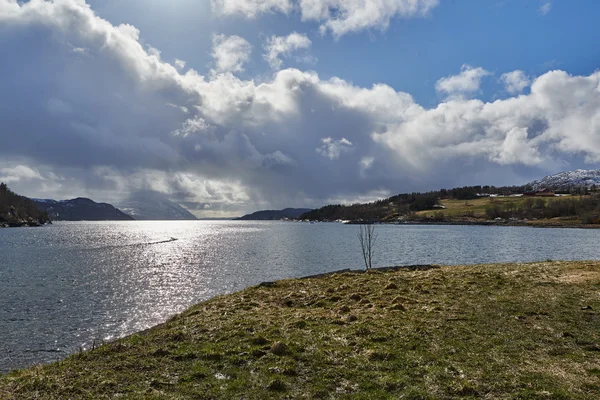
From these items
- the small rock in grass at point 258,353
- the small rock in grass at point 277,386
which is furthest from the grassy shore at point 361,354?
the small rock in grass at point 258,353

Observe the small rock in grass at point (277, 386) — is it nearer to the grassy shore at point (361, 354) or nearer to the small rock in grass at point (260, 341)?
the grassy shore at point (361, 354)

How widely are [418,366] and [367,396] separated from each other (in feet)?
11.1

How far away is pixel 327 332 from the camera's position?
63.4 feet

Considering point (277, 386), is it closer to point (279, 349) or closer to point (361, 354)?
point (279, 349)

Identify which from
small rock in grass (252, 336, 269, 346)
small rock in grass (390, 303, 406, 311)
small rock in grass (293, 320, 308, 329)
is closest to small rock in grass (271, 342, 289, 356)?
small rock in grass (252, 336, 269, 346)

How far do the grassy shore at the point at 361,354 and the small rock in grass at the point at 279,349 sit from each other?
0.15 feet

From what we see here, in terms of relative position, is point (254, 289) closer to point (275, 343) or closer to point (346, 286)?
point (346, 286)

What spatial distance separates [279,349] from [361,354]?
145 inches

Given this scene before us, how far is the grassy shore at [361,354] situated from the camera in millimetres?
12555

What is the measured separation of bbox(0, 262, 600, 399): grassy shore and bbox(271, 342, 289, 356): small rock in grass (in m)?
0.05

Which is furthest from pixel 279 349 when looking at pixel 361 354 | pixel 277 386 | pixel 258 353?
pixel 361 354

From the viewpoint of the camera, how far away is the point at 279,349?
16516 mm

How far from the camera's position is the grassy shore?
494 inches

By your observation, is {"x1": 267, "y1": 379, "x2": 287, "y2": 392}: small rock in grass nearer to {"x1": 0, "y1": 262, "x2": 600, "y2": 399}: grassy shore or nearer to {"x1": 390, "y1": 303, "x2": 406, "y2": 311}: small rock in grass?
{"x1": 0, "y1": 262, "x2": 600, "y2": 399}: grassy shore
